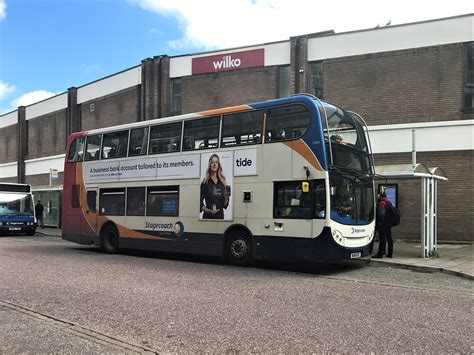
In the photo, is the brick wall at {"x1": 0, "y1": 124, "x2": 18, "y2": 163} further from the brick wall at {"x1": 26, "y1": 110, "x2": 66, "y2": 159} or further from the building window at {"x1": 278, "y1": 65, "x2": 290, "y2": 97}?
the building window at {"x1": 278, "y1": 65, "x2": 290, "y2": 97}

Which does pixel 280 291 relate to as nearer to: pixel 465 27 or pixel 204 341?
pixel 204 341

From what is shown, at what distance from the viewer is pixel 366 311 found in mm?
6863

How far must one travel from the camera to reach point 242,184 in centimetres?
1173

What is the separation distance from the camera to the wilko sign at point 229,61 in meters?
21.9

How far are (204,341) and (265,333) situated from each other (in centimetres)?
76

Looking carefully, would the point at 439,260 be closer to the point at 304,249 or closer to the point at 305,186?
the point at 304,249

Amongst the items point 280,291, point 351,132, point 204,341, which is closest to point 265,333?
point 204,341

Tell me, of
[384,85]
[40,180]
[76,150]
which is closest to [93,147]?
[76,150]

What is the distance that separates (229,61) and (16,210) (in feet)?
42.7

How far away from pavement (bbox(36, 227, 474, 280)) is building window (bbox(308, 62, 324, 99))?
7792 millimetres

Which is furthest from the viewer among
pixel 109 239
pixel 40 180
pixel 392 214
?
pixel 40 180

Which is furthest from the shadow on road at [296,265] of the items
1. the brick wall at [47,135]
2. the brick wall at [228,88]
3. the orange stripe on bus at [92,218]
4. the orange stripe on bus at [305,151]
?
the brick wall at [47,135]

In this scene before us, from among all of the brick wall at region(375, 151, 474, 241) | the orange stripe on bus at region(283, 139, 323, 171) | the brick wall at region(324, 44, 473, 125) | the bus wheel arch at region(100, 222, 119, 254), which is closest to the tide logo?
the brick wall at region(324, 44, 473, 125)

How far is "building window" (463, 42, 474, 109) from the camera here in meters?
17.6
